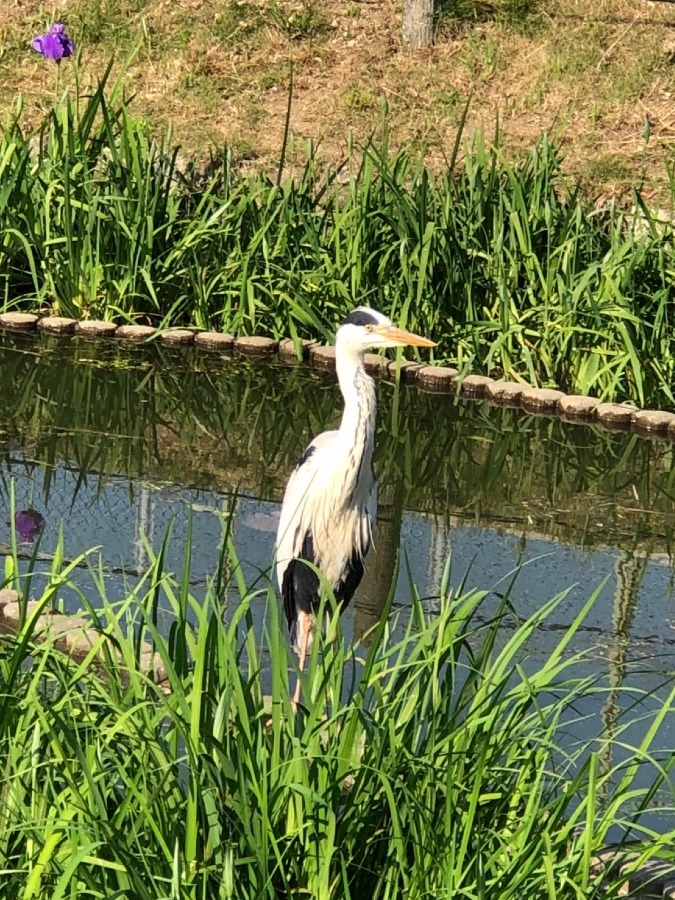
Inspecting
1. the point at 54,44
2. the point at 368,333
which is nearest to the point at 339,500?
the point at 368,333

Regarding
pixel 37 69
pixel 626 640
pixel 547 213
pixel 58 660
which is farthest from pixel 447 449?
pixel 37 69

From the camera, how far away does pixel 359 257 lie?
364 inches

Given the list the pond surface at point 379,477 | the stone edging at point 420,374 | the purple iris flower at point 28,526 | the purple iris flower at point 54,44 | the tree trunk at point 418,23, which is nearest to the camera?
the purple iris flower at point 28,526

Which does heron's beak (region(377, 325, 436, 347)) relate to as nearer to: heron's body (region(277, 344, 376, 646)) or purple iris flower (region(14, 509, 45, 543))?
heron's body (region(277, 344, 376, 646))

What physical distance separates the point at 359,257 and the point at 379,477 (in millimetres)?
1913

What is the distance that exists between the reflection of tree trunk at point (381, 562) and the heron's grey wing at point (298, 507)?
0.40m

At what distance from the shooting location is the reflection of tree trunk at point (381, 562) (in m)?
6.18

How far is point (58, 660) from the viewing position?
373 cm

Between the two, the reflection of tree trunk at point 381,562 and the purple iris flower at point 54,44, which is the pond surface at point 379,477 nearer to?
the reflection of tree trunk at point 381,562

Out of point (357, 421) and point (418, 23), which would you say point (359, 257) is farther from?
point (418, 23)

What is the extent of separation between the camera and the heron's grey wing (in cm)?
572

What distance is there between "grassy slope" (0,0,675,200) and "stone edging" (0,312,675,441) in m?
3.28

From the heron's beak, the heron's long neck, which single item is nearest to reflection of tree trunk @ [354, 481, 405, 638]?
the heron's long neck

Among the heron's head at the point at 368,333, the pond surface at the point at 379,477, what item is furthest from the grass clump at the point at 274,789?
the heron's head at the point at 368,333
